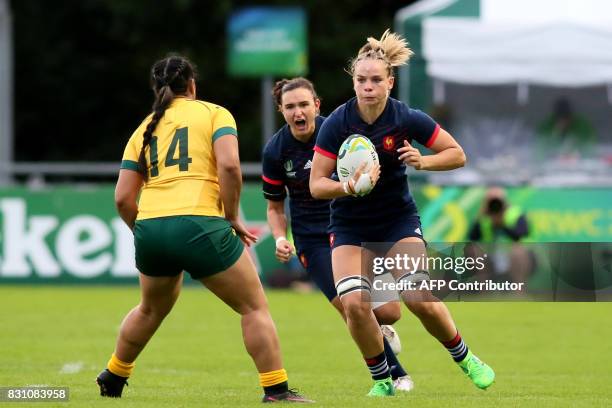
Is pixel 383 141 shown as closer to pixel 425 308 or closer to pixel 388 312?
pixel 425 308

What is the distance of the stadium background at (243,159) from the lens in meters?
12.3

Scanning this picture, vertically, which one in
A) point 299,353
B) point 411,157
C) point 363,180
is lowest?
point 299,353

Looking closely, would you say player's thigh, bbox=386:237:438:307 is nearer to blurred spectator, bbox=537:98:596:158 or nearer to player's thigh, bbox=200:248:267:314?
player's thigh, bbox=200:248:267:314

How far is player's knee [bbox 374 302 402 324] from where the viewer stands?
9.15 metres

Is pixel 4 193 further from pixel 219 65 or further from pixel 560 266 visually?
→ pixel 219 65

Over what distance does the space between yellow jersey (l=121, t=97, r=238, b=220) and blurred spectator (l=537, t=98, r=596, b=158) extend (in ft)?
45.7

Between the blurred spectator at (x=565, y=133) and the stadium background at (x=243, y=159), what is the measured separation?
0.42 ft

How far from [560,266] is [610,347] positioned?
427 cm

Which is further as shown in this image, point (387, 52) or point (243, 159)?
point (243, 159)

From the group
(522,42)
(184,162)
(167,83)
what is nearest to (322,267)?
(184,162)

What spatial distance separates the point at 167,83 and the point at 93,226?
11.1 metres

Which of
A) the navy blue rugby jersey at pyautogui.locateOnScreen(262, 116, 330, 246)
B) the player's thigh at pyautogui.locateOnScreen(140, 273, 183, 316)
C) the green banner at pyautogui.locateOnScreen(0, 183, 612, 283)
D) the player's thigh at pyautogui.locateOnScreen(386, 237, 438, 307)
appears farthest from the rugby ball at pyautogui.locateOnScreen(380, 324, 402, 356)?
the green banner at pyautogui.locateOnScreen(0, 183, 612, 283)

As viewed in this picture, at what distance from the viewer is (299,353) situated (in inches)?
470

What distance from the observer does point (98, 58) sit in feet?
116
